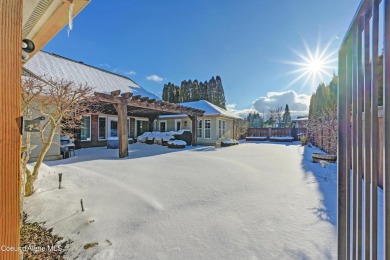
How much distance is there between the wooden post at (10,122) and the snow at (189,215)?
5.03 feet

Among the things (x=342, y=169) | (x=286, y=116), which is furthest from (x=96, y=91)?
(x=286, y=116)

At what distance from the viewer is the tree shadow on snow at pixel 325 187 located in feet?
10.2

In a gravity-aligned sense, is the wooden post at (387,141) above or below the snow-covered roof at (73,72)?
below

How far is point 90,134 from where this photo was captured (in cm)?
1207

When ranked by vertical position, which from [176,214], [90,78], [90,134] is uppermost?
[90,78]

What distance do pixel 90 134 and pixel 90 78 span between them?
3.94 m

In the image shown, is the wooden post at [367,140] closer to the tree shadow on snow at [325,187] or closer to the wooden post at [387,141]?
the wooden post at [387,141]

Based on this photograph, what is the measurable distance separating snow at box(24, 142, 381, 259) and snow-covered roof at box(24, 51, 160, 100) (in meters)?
7.81

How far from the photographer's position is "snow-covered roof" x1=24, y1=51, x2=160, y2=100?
10405mm

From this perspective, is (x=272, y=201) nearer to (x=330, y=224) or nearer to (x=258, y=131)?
(x=330, y=224)


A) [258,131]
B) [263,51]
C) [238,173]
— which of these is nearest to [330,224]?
[238,173]

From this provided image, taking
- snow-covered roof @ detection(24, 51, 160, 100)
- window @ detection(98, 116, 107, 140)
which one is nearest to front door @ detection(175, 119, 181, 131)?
snow-covered roof @ detection(24, 51, 160, 100)

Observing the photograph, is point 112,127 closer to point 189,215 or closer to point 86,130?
point 86,130

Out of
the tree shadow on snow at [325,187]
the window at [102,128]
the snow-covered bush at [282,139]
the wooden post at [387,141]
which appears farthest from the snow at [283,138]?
the wooden post at [387,141]
